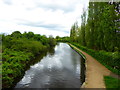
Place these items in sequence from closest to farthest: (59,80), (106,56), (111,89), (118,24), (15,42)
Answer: (111,89), (59,80), (118,24), (106,56), (15,42)

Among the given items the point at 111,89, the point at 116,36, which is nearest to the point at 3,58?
the point at 111,89

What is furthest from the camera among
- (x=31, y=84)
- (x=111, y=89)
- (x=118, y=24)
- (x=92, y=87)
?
(x=118, y=24)

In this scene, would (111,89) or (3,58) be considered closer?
(111,89)

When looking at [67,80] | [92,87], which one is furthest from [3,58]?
[92,87]

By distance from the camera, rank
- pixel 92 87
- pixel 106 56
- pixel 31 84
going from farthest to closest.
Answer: pixel 106 56
pixel 31 84
pixel 92 87

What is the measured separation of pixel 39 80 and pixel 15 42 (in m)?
13.3

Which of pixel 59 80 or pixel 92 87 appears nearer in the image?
pixel 92 87

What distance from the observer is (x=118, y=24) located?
37.3 feet

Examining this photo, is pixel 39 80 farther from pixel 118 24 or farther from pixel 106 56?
pixel 118 24

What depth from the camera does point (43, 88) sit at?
872cm

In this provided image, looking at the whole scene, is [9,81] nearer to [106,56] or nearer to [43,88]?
[43,88]

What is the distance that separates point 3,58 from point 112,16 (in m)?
14.4

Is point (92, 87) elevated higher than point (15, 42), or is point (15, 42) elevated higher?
point (15, 42)

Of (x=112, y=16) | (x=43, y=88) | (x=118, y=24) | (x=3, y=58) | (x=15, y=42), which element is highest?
(x=112, y=16)
